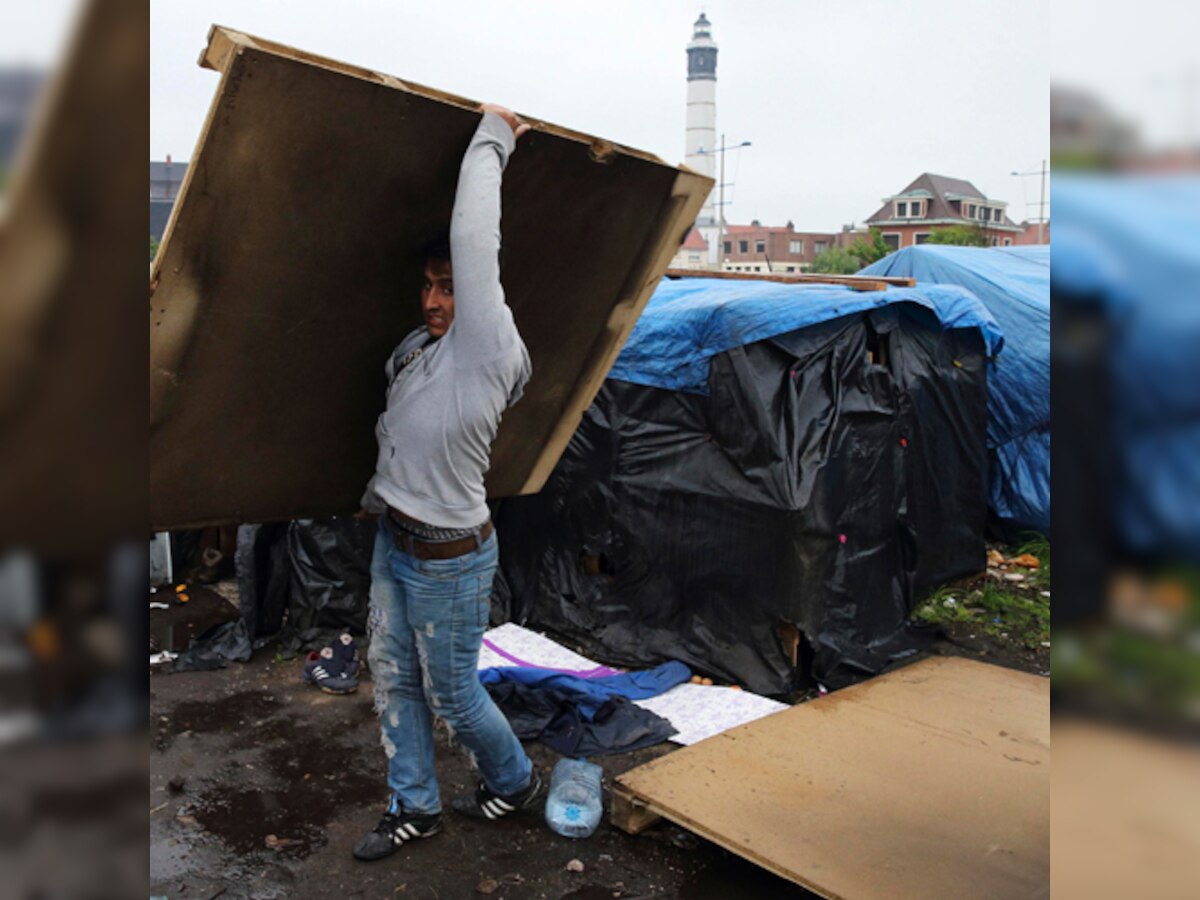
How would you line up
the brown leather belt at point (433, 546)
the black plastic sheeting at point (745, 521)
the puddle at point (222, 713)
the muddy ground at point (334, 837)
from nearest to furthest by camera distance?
1. the brown leather belt at point (433, 546)
2. the muddy ground at point (334, 837)
3. the puddle at point (222, 713)
4. the black plastic sheeting at point (745, 521)

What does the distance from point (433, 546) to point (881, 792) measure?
73.0 inches

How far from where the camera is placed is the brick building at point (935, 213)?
61375mm

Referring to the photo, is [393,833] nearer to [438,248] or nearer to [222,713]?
[222,713]

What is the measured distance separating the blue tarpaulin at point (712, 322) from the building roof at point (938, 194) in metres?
61.5

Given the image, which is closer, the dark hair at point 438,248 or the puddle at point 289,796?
the dark hair at point 438,248

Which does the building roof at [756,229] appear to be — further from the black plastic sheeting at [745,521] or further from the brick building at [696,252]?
the black plastic sheeting at [745,521]

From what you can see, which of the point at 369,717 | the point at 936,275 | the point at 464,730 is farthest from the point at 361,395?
the point at 936,275

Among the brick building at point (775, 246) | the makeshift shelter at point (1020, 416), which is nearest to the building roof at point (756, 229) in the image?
the brick building at point (775, 246)

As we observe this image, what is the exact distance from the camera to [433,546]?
10.4ft

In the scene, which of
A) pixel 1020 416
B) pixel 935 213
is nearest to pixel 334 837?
pixel 1020 416

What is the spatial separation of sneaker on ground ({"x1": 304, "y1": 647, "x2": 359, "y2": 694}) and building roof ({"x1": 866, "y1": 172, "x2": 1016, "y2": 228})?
63516 mm

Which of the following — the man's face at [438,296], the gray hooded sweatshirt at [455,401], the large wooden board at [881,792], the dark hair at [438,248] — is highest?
the dark hair at [438,248]

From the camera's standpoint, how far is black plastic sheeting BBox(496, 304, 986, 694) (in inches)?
208

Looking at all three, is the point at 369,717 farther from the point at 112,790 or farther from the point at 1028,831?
the point at 112,790
